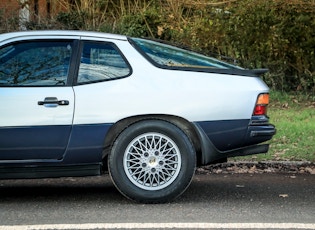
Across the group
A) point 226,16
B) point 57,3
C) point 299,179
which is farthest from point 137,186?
point 57,3

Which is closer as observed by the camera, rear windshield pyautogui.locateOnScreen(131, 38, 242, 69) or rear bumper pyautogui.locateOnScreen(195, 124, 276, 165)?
rear bumper pyautogui.locateOnScreen(195, 124, 276, 165)

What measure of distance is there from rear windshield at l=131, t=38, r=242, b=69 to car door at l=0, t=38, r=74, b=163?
0.83 m

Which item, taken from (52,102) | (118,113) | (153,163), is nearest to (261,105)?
(153,163)

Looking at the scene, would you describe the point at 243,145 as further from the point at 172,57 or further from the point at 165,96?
the point at 172,57

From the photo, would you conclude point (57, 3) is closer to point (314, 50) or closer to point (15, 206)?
point (314, 50)

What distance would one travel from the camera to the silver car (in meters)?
5.69

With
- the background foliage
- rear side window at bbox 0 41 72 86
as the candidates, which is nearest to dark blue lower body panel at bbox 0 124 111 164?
rear side window at bbox 0 41 72 86

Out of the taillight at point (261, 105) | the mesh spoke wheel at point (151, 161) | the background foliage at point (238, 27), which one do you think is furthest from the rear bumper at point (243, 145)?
the background foliage at point (238, 27)

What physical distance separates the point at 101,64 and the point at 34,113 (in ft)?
2.67

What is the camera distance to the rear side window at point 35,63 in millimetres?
5805

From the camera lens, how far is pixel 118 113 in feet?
18.9

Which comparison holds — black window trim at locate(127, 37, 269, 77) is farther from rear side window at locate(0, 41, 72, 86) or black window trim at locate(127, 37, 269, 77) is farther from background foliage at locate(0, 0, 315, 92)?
background foliage at locate(0, 0, 315, 92)

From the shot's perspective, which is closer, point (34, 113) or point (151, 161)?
point (34, 113)

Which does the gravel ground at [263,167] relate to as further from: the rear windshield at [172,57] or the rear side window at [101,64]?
the rear side window at [101,64]
